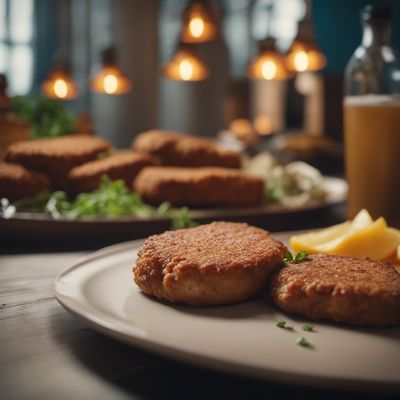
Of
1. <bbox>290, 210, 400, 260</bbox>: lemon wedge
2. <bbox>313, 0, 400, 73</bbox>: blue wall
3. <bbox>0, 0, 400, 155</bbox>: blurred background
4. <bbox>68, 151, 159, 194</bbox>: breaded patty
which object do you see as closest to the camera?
<bbox>290, 210, 400, 260</bbox>: lemon wedge

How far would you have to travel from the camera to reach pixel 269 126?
12.2 m

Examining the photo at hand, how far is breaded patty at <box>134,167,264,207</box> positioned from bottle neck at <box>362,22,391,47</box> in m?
0.63

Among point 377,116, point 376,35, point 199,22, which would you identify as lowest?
point 377,116

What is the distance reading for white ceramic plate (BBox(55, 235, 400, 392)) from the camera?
2.21 ft

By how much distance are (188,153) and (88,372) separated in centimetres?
165

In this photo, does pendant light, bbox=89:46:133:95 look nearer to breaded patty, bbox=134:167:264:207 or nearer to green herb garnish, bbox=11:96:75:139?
green herb garnish, bbox=11:96:75:139

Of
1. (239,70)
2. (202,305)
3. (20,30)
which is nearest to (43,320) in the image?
(202,305)

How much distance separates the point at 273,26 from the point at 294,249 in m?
10.8

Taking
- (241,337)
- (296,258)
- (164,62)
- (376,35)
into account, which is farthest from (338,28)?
(241,337)

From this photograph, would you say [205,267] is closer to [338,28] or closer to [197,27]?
[197,27]

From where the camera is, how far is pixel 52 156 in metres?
2.11

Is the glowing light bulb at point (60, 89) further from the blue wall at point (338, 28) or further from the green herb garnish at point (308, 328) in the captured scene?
the green herb garnish at point (308, 328)

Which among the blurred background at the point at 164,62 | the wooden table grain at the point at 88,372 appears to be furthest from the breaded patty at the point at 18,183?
the blurred background at the point at 164,62

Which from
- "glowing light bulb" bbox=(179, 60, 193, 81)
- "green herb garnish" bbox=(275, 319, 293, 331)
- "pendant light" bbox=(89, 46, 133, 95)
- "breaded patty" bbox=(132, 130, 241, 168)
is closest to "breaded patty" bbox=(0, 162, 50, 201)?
"breaded patty" bbox=(132, 130, 241, 168)
